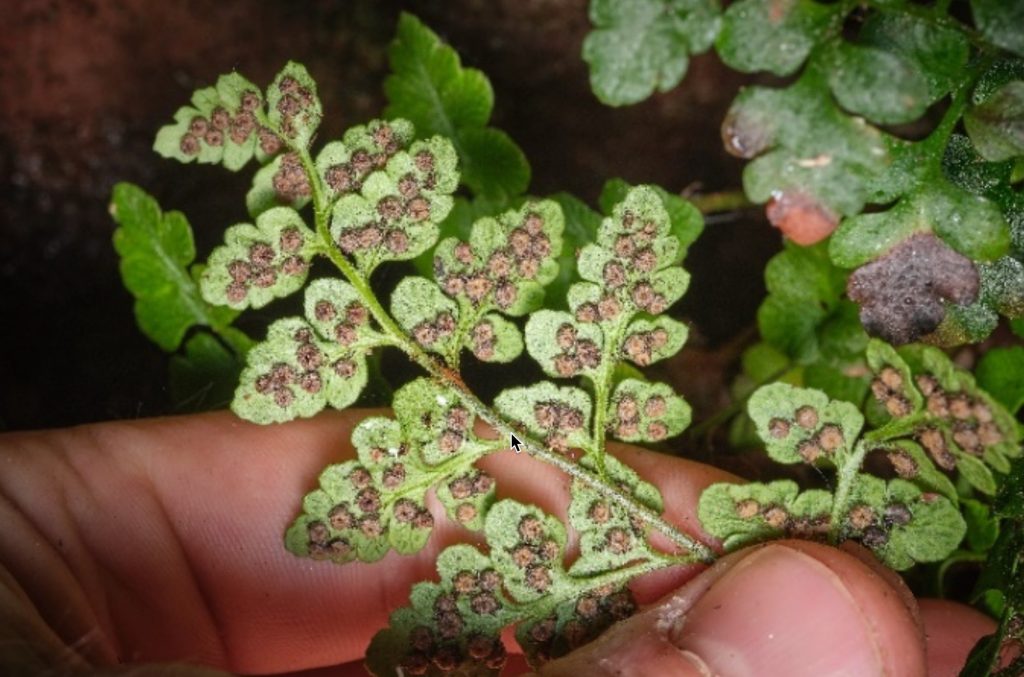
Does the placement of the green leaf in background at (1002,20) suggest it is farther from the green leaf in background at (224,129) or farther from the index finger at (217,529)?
the green leaf in background at (224,129)

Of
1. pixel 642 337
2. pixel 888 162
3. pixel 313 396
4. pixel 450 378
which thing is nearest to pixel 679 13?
pixel 888 162

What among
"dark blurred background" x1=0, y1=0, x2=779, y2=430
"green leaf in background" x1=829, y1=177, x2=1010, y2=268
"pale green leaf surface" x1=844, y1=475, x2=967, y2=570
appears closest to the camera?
"green leaf in background" x1=829, y1=177, x2=1010, y2=268

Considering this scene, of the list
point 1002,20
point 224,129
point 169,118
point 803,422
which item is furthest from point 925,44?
point 169,118

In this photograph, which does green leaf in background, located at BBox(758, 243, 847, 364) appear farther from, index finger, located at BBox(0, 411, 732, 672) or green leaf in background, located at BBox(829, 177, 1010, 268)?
green leaf in background, located at BBox(829, 177, 1010, 268)

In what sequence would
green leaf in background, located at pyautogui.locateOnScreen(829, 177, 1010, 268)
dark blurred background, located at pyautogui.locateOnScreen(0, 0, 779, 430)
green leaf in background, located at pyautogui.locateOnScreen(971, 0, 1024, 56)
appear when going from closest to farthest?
green leaf in background, located at pyautogui.locateOnScreen(971, 0, 1024, 56)
green leaf in background, located at pyautogui.locateOnScreen(829, 177, 1010, 268)
dark blurred background, located at pyautogui.locateOnScreen(0, 0, 779, 430)

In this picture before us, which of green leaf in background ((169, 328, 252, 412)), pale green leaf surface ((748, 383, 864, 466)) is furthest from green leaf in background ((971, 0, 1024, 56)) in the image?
green leaf in background ((169, 328, 252, 412))

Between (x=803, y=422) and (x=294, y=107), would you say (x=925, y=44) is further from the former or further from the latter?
(x=294, y=107)

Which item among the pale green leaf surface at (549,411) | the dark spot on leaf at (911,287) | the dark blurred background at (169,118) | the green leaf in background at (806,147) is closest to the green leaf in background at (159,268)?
the dark blurred background at (169,118)
